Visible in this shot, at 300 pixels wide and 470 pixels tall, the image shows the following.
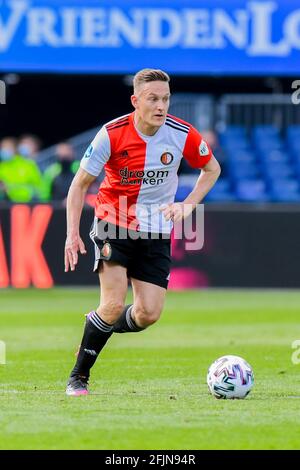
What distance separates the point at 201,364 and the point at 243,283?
28.5ft

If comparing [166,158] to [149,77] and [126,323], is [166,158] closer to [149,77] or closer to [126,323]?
[149,77]

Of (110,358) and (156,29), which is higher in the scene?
(156,29)

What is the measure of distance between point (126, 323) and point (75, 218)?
1129 millimetres

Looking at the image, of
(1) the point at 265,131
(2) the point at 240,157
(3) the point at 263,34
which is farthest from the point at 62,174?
(1) the point at 265,131

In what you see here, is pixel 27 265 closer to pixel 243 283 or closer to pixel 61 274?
pixel 61 274

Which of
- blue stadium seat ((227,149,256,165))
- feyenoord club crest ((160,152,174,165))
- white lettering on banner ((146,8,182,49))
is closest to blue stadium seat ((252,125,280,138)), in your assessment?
blue stadium seat ((227,149,256,165))

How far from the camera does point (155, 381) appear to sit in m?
9.62

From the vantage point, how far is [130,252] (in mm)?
8742

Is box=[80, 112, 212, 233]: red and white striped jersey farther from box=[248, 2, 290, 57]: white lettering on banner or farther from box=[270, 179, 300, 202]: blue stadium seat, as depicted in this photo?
box=[270, 179, 300, 202]: blue stadium seat

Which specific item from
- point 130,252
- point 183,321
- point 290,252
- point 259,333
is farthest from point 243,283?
point 130,252

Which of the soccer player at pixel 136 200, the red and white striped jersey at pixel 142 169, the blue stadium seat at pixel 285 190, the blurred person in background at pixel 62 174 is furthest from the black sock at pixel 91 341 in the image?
the blue stadium seat at pixel 285 190
